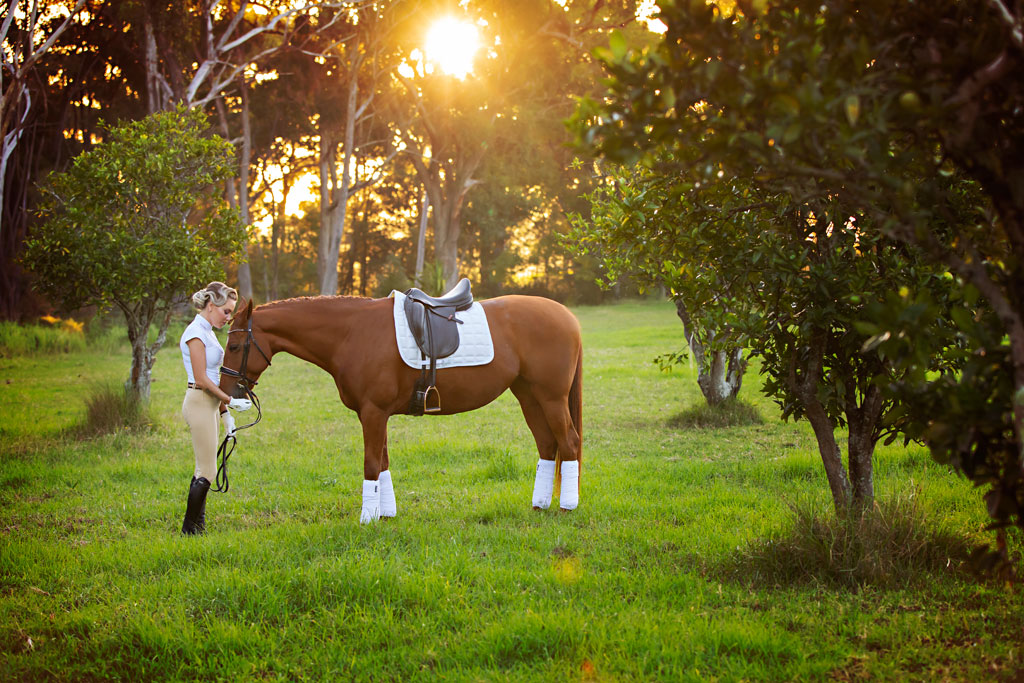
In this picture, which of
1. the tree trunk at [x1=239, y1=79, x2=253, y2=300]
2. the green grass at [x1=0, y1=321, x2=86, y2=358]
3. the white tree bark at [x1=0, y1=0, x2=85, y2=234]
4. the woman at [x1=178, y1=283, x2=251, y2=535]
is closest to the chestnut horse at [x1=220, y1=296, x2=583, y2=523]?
the woman at [x1=178, y1=283, x2=251, y2=535]

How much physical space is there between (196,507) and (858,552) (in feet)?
16.4

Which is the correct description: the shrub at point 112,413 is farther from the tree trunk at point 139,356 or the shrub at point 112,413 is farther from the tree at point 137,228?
the tree at point 137,228

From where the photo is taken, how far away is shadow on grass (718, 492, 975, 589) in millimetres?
4496

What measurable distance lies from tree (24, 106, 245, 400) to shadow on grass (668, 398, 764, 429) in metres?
7.18

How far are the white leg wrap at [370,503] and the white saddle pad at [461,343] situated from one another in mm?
1042

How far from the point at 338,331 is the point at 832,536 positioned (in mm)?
4080

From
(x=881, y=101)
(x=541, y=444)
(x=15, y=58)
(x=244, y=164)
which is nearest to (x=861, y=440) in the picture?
(x=541, y=444)

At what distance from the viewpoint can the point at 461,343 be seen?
20.6ft

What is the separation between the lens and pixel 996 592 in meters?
4.35

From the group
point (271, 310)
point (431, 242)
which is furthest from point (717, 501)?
point (431, 242)

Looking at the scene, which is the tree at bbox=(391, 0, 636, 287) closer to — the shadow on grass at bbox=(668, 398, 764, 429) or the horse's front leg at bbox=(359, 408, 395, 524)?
the shadow on grass at bbox=(668, 398, 764, 429)

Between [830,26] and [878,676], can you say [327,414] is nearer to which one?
[878,676]

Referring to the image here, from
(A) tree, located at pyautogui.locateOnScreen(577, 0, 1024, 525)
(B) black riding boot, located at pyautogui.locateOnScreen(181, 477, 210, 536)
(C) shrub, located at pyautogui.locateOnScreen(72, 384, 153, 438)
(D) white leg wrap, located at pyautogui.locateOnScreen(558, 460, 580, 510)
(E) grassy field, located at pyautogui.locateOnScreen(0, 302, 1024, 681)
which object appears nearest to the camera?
(A) tree, located at pyautogui.locateOnScreen(577, 0, 1024, 525)

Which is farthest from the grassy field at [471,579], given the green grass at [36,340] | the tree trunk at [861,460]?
the green grass at [36,340]
